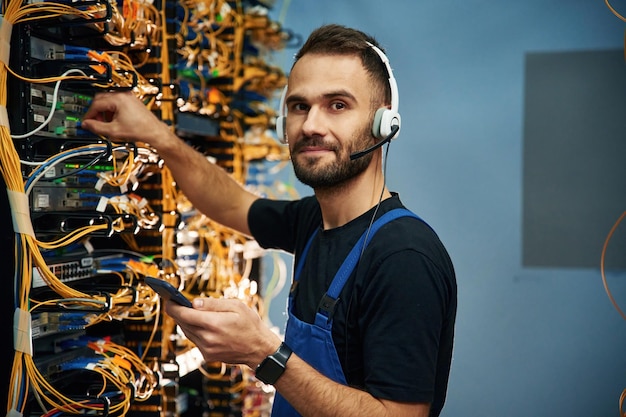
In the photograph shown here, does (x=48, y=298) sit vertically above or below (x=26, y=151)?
below

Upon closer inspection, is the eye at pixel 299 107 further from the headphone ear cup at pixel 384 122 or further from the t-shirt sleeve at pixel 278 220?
the t-shirt sleeve at pixel 278 220

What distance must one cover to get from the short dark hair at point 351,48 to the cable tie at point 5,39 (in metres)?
0.72

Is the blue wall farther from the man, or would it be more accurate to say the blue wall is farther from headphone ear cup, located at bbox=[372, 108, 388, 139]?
headphone ear cup, located at bbox=[372, 108, 388, 139]

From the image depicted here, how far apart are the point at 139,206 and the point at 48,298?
0.35 meters

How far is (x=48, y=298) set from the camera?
1402 millimetres

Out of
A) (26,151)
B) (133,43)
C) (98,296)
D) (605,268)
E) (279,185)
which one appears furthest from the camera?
(279,185)

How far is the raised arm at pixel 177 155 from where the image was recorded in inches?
60.2

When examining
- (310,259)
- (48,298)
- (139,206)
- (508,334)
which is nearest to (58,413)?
(48,298)

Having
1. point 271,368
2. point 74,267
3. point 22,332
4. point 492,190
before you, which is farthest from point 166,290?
point 492,190

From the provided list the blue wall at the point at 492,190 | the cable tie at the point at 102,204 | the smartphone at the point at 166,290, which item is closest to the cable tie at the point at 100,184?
the cable tie at the point at 102,204

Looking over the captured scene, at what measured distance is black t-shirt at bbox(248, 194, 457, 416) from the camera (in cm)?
118

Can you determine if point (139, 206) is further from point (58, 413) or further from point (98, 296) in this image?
point (58, 413)

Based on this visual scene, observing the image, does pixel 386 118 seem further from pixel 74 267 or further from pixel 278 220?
pixel 74 267

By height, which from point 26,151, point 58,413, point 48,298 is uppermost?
point 26,151
